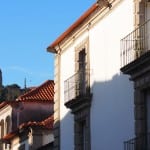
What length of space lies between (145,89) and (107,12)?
4.04 m

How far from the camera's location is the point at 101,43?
22.3 metres

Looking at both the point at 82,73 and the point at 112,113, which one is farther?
the point at 82,73

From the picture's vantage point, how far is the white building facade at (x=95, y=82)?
792 inches

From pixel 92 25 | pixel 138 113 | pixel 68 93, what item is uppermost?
pixel 92 25

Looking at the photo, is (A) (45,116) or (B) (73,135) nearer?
(B) (73,135)

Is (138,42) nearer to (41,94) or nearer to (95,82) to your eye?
(95,82)

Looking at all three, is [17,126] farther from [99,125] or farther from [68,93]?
[99,125]

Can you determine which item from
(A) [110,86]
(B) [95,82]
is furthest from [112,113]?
(B) [95,82]

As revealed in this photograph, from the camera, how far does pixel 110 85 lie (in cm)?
2116

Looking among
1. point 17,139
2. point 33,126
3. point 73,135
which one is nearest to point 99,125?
point 73,135

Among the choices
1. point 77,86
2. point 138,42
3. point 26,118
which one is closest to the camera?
point 138,42

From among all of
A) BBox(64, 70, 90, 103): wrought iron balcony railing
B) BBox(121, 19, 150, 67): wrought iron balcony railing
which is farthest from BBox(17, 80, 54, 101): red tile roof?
BBox(121, 19, 150, 67): wrought iron balcony railing

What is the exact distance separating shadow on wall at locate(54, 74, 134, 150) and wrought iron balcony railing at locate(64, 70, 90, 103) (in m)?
0.60

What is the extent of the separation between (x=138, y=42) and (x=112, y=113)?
278 cm
